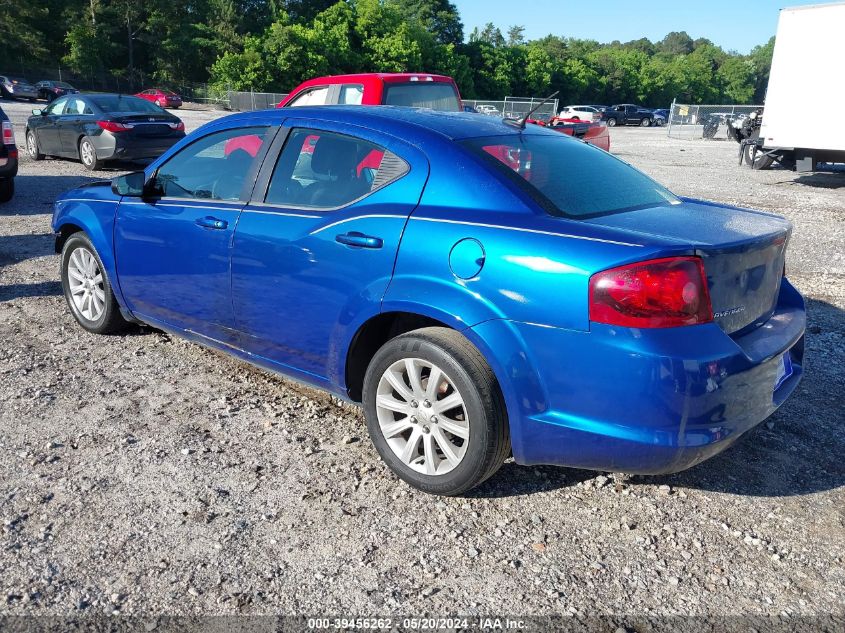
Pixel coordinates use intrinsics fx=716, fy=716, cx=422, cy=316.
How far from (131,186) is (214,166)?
2.16 ft

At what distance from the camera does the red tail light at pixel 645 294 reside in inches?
103

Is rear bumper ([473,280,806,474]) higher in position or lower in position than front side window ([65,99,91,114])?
lower

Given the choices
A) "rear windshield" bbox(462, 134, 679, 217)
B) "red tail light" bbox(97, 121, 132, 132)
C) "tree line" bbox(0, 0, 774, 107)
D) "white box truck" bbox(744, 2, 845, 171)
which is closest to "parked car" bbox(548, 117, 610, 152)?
"white box truck" bbox(744, 2, 845, 171)

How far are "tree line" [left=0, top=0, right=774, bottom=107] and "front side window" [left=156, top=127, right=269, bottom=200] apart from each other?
156 ft

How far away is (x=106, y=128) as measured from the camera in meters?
12.8

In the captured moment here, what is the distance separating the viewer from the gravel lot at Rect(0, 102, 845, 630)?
2.60 metres

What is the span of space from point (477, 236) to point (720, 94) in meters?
116

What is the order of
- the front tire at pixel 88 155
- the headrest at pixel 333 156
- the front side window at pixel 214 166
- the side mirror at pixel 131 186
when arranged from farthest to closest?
the front tire at pixel 88 155 → the side mirror at pixel 131 186 → the front side window at pixel 214 166 → the headrest at pixel 333 156

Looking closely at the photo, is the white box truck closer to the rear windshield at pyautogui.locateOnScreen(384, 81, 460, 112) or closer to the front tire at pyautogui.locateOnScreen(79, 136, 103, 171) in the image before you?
the rear windshield at pyautogui.locateOnScreen(384, 81, 460, 112)

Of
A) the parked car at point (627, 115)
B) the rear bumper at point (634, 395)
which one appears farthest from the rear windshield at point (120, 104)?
the parked car at point (627, 115)

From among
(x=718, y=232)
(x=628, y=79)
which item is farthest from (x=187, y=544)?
(x=628, y=79)

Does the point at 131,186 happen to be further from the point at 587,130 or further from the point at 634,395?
the point at 587,130

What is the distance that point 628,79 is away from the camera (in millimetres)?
85500

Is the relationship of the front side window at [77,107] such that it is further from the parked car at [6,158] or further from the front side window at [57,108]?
the parked car at [6,158]
